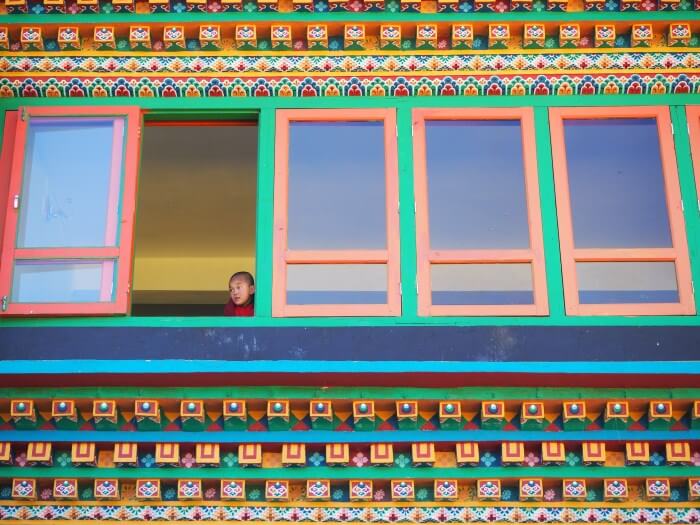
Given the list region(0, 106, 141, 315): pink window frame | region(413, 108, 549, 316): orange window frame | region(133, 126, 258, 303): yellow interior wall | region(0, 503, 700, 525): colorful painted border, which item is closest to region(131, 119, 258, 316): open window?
region(133, 126, 258, 303): yellow interior wall

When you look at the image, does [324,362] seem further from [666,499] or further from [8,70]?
[8,70]

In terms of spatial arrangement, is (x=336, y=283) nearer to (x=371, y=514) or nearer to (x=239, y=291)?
(x=239, y=291)

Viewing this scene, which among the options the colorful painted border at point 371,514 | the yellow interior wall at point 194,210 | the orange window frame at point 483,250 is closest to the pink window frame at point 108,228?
the colorful painted border at point 371,514

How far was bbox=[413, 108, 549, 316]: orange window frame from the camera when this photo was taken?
650 centimetres

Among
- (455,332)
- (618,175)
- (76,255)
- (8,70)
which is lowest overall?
(455,332)

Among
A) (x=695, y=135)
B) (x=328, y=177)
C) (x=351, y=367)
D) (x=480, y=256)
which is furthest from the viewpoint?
(x=328, y=177)

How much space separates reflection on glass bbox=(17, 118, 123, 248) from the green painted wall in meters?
0.18

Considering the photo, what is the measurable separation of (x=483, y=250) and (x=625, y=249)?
756 millimetres

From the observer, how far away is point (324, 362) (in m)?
6.15

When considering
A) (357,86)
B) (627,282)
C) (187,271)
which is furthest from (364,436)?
(187,271)

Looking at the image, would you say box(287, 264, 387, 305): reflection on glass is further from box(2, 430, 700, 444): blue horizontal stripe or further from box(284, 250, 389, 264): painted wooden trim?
box(2, 430, 700, 444): blue horizontal stripe

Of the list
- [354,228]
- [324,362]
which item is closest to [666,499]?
[324,362]

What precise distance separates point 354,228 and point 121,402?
1.85 metres

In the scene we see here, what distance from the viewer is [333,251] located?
6.63 metres
